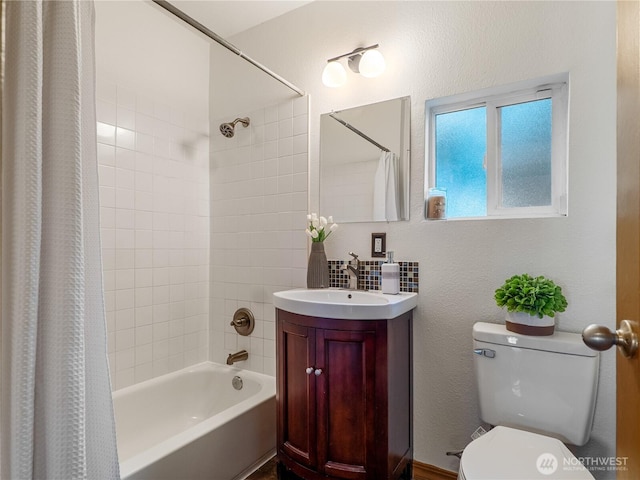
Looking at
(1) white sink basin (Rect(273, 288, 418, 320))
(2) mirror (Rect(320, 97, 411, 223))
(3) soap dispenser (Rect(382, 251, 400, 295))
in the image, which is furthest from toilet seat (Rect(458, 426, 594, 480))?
(2) mirror (Rect(320, 97, 411, 223))

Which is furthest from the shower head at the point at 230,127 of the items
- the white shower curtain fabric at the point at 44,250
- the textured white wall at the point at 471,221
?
the white shower curtain fabric at the point at 44,250

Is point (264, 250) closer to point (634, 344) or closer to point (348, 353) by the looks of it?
point (348, 353)

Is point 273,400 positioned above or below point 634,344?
below

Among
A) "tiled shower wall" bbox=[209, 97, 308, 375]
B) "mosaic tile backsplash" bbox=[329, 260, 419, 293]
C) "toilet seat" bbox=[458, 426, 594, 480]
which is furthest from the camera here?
"tiled shower wall" bbox=[209, 97, 308, 375]

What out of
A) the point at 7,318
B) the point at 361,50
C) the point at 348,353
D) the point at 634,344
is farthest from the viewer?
the point at 361,50

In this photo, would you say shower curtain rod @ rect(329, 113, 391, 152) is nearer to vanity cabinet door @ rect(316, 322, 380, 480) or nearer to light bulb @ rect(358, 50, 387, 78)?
light bulb @ rect(358, 50, 387, 78)

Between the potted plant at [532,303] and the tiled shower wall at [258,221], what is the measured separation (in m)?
1.07

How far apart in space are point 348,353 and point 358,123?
3.91ft

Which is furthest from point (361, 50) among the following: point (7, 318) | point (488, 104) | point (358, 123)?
point (7, 318)

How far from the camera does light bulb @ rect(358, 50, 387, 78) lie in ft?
5.84

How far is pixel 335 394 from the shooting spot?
1.46 m

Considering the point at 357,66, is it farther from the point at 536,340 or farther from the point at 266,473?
the point at 266,473

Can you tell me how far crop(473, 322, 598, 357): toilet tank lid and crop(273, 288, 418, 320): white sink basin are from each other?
1.06ft

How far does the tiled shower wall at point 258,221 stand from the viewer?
2.09m
